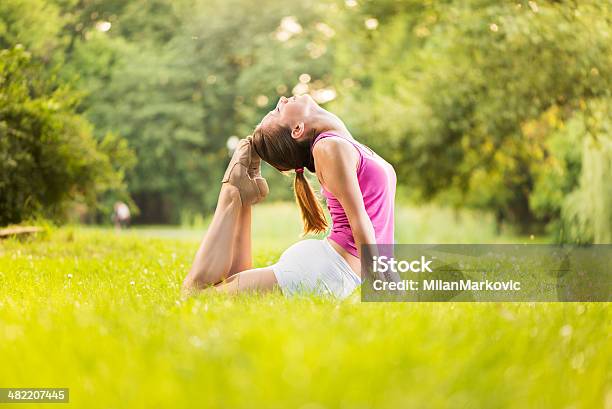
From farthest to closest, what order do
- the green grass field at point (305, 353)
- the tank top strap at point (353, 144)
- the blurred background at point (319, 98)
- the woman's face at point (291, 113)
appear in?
the blurred background at point (319, 98) → the woman's face at point (291, 113) → the tank top strap at point (353, 144) → the green grass field at point (305, 353)

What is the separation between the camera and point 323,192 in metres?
4.81

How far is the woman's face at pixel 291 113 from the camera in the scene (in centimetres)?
463

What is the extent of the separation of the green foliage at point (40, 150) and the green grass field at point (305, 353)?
21.1 feet

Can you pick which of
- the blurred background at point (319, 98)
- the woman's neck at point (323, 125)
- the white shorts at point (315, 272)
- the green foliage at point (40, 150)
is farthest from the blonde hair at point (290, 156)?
the blurred background at point (319, 98)

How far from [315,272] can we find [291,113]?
3.47 ft

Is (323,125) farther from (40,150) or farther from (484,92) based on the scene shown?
(484,92)

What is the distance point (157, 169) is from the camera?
37.3 metres

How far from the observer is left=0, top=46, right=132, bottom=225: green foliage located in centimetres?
1014

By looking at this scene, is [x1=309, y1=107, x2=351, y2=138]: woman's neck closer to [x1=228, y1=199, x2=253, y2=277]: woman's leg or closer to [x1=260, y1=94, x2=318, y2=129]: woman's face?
[x1=260, y1=94, x2=318, y2=129]: woman's face

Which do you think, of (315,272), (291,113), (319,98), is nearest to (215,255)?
(315,272)

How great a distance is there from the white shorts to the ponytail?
59 cm

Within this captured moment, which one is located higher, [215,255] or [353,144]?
[353,144]

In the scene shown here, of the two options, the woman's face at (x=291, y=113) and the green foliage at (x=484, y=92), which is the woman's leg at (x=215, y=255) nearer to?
the woman's face at (x=291, y=113)

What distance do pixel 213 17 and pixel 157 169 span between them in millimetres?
8576
